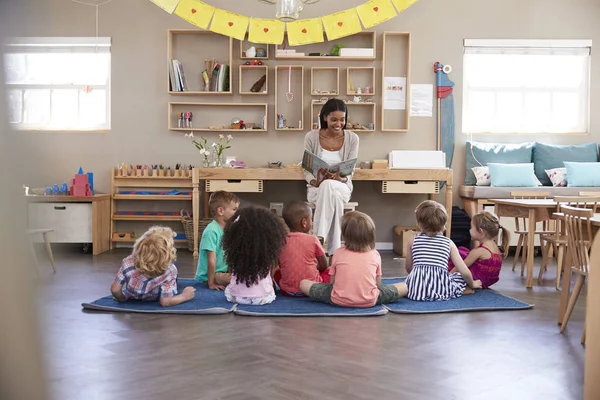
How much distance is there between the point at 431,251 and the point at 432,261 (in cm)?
6

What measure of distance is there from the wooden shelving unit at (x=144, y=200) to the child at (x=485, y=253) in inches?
123

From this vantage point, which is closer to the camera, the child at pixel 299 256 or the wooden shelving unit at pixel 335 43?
the child at pixel 299 256

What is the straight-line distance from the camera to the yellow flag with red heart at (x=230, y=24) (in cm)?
569

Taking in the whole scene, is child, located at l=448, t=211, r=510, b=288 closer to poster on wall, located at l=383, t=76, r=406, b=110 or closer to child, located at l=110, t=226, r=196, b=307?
child, located at l=110, t=226, r=196, b=307

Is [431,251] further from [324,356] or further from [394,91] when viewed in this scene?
[394,91]

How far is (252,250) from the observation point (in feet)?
10.1

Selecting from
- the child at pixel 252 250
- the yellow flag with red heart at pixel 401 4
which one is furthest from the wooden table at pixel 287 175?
the child at pixel 252 250

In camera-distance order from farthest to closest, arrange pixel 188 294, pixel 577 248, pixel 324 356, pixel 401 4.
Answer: pixel 401 4
pixel 188 294
pixel 577 248
pixel 324 356

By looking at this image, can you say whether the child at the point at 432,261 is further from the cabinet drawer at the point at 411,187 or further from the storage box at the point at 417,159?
the storage box at the point at 417,159

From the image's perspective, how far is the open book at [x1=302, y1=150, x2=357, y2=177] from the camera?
4.54 metres

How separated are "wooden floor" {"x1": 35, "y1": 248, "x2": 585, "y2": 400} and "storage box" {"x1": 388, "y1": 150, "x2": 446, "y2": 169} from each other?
8.40 ft

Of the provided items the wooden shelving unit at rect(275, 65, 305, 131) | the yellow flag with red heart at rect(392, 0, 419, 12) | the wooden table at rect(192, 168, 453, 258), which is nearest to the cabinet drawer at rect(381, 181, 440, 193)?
the wooden table at rect(192, 168, 453, 258)

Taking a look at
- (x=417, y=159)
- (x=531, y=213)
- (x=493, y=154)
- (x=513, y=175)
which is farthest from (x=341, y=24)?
(x=531, y=213)

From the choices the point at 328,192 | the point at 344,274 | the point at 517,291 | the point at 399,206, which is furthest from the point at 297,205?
the point at 399,206
